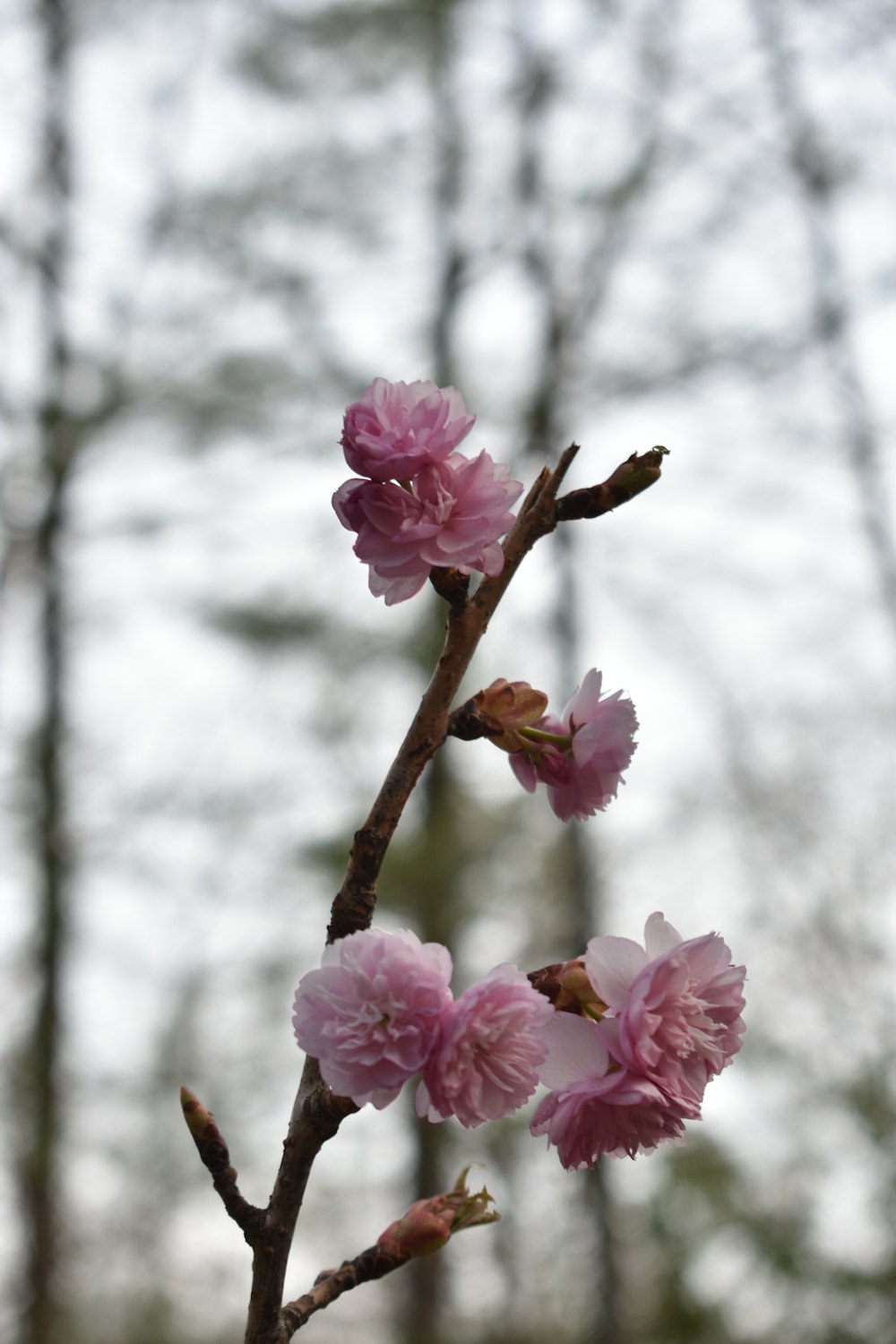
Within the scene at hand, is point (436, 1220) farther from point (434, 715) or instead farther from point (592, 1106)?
point (434, 715)

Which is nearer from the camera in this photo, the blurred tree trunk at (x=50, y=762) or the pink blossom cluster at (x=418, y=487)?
the pink blossom cluster at (x=418, y=487)

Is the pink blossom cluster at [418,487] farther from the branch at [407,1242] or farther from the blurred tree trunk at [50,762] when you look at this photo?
the blurred tree trunk at [50,762]

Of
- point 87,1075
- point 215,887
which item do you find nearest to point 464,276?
point 215,887

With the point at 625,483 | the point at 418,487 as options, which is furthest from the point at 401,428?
the point at 625,483

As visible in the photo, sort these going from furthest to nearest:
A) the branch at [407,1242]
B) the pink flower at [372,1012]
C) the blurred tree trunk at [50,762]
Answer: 1. the blurred tree trunk at [50,762]
2. the branch at [407,1242]
3. the pink flower at [372,1012]

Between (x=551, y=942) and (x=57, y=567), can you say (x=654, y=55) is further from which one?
(x=551, y=942)

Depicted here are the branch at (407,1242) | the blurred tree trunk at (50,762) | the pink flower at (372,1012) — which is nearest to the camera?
the pink flower at (372,1012)

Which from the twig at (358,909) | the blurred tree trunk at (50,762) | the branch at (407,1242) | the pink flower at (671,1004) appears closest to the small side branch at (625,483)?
the twig at (358,909)
